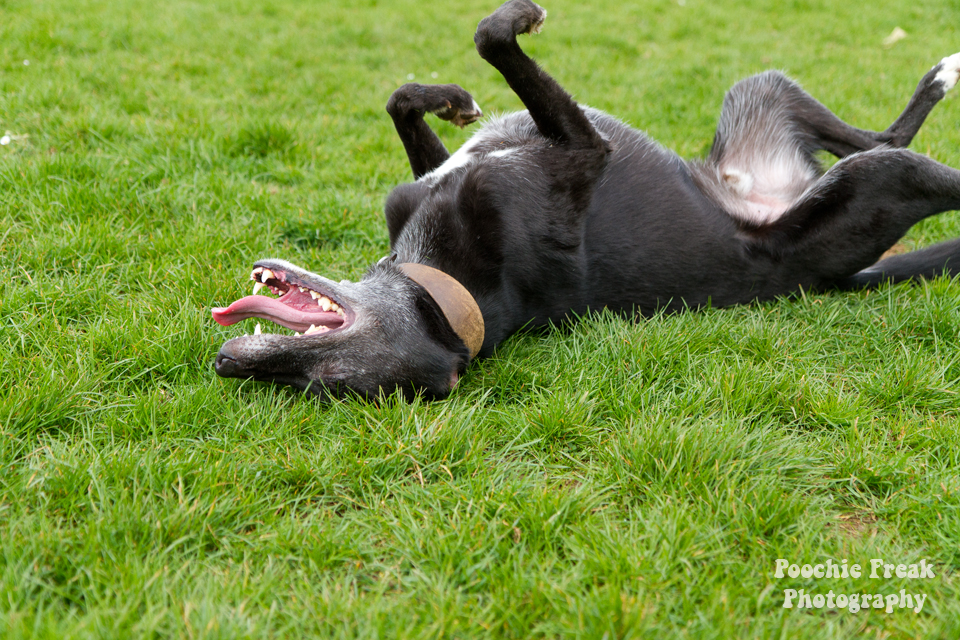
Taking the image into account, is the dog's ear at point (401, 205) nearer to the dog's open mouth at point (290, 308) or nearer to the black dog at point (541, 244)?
the black dog at point (541, 244)

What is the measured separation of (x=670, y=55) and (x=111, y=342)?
6657 millimetres

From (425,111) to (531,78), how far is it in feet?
2.70

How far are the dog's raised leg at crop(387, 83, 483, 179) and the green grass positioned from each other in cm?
55

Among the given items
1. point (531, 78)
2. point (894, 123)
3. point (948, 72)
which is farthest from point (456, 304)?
point (948, 72)

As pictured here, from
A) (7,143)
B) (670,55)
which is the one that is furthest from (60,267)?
(670,55)

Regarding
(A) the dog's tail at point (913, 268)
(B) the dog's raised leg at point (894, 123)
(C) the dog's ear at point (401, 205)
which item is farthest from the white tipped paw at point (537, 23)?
(A) the dog's tail at point (913, 268)

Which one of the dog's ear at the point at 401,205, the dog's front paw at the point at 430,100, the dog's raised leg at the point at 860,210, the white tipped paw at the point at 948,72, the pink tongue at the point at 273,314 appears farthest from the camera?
the white tipped paw at the point at 948,72

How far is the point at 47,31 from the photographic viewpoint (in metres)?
6.29

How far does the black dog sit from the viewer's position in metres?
2.92

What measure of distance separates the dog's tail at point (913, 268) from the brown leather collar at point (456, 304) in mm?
2086

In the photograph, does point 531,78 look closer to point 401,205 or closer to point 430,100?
point 430,100

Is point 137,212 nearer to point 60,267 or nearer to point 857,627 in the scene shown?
point 60,267

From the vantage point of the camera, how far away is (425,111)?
3885 mm

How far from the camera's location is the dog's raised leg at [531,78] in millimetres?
3232
